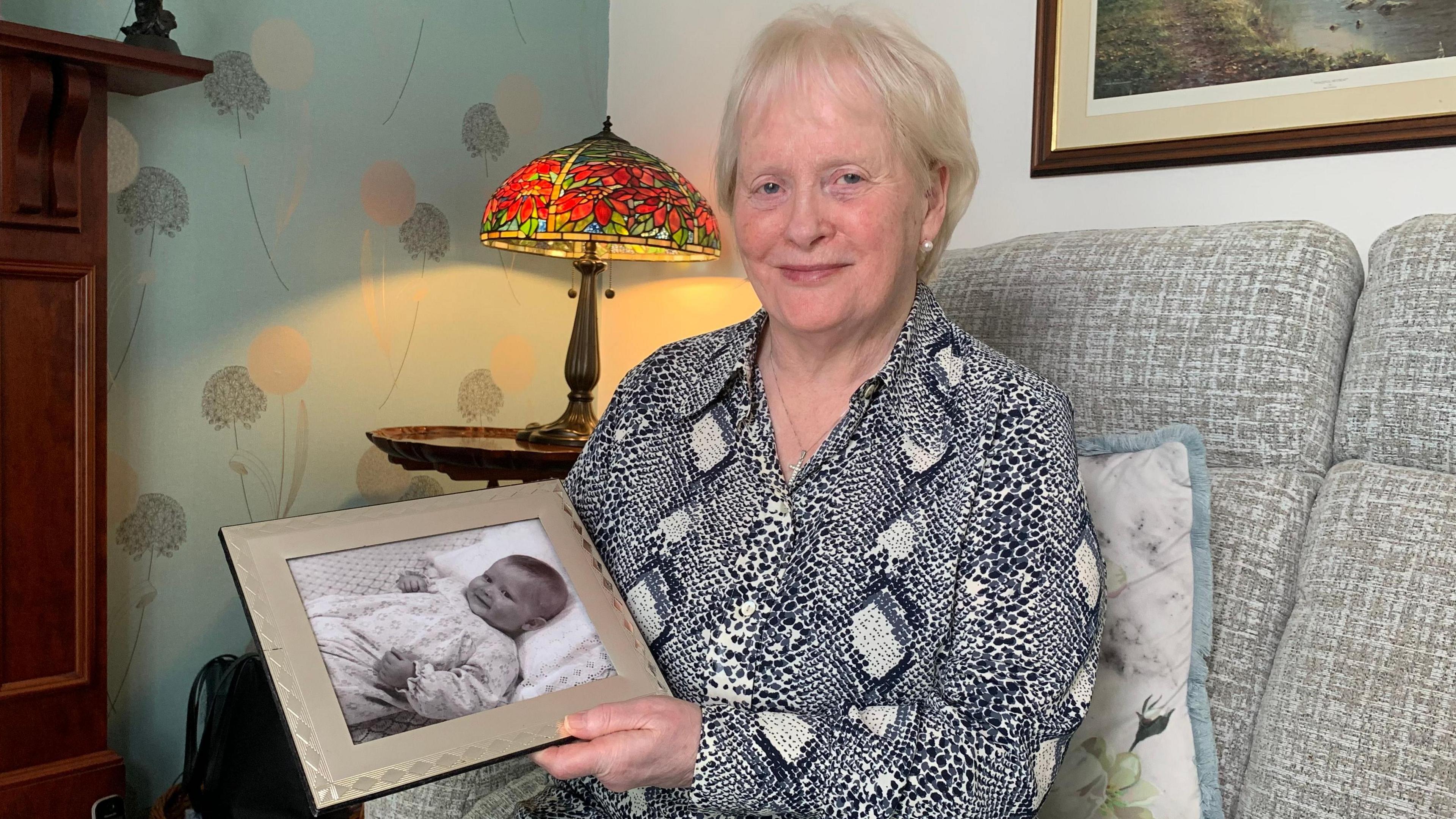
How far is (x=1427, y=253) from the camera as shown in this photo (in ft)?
3.59

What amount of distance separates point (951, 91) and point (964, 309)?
35 centimetres

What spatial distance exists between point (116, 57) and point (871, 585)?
4.51ft

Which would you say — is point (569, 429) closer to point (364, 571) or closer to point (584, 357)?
point (584, 357)

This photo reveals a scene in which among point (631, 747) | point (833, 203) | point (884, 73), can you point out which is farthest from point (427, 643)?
point (884, 73)

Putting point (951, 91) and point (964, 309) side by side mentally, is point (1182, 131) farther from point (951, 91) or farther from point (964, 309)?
point (951, 91)

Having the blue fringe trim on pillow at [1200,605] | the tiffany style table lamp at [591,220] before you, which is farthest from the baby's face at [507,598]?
the tiffany style table lamp at [591,220]

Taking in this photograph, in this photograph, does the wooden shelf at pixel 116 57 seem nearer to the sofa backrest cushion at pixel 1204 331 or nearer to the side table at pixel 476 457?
the side table at pixel 476 457

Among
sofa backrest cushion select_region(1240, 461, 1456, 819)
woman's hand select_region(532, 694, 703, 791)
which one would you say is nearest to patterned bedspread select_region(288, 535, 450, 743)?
woman's hand select_region(532, 694, 703, 791)

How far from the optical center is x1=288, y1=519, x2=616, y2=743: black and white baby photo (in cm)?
85

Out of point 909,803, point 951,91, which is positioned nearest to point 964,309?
point 951,91

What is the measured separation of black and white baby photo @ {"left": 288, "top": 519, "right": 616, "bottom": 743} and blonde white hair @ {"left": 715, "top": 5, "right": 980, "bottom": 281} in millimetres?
544

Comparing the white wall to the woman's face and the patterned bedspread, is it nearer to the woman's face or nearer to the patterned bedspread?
the woman's face

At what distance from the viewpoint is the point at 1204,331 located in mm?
1186

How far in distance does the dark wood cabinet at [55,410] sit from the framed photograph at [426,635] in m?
0.95
